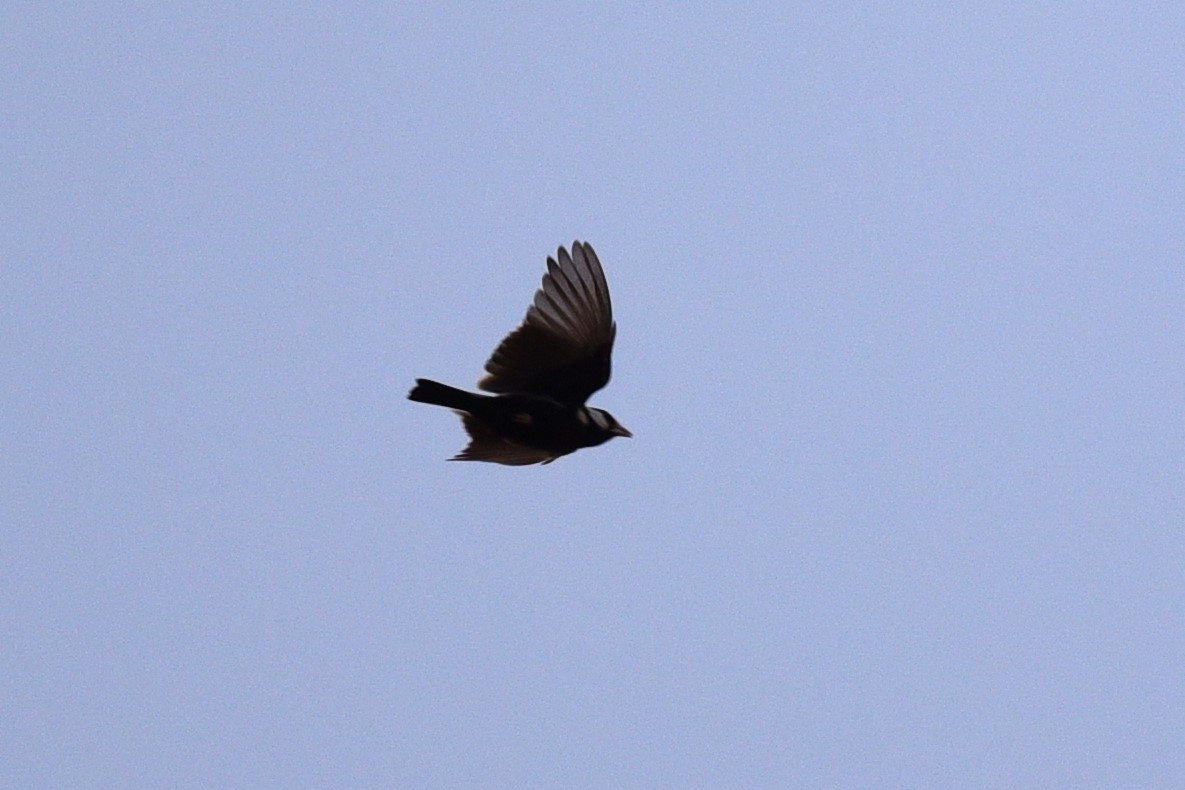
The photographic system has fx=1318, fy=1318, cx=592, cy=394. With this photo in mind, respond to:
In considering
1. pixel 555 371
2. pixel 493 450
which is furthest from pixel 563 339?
pixel 493 450

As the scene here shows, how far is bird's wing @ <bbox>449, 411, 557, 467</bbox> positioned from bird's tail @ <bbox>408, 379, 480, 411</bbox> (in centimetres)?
59

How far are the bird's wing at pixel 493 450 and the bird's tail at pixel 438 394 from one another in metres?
0.59

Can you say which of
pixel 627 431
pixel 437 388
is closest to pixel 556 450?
pixel 627 431

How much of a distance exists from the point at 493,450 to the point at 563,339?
3.95 feet

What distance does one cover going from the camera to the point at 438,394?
10.5m

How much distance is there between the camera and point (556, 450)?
11.4 meters

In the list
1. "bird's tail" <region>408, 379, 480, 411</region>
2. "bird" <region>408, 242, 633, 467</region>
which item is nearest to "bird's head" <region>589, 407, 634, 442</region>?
"bird" <region>408, 242, 633, 467</region>

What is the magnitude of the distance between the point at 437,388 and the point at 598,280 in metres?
1.66

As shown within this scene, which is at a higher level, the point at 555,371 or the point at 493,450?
the point at 555,371

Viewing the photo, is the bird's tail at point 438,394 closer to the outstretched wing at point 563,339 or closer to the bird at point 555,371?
the bird at point 555,371

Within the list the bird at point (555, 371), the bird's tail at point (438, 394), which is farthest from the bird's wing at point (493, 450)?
the bird's tail at point (438, 394)

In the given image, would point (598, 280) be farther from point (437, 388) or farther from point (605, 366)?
point (437, 388)

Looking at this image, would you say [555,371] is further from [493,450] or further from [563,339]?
[493,450]

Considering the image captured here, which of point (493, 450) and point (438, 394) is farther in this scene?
point (493, 450)
